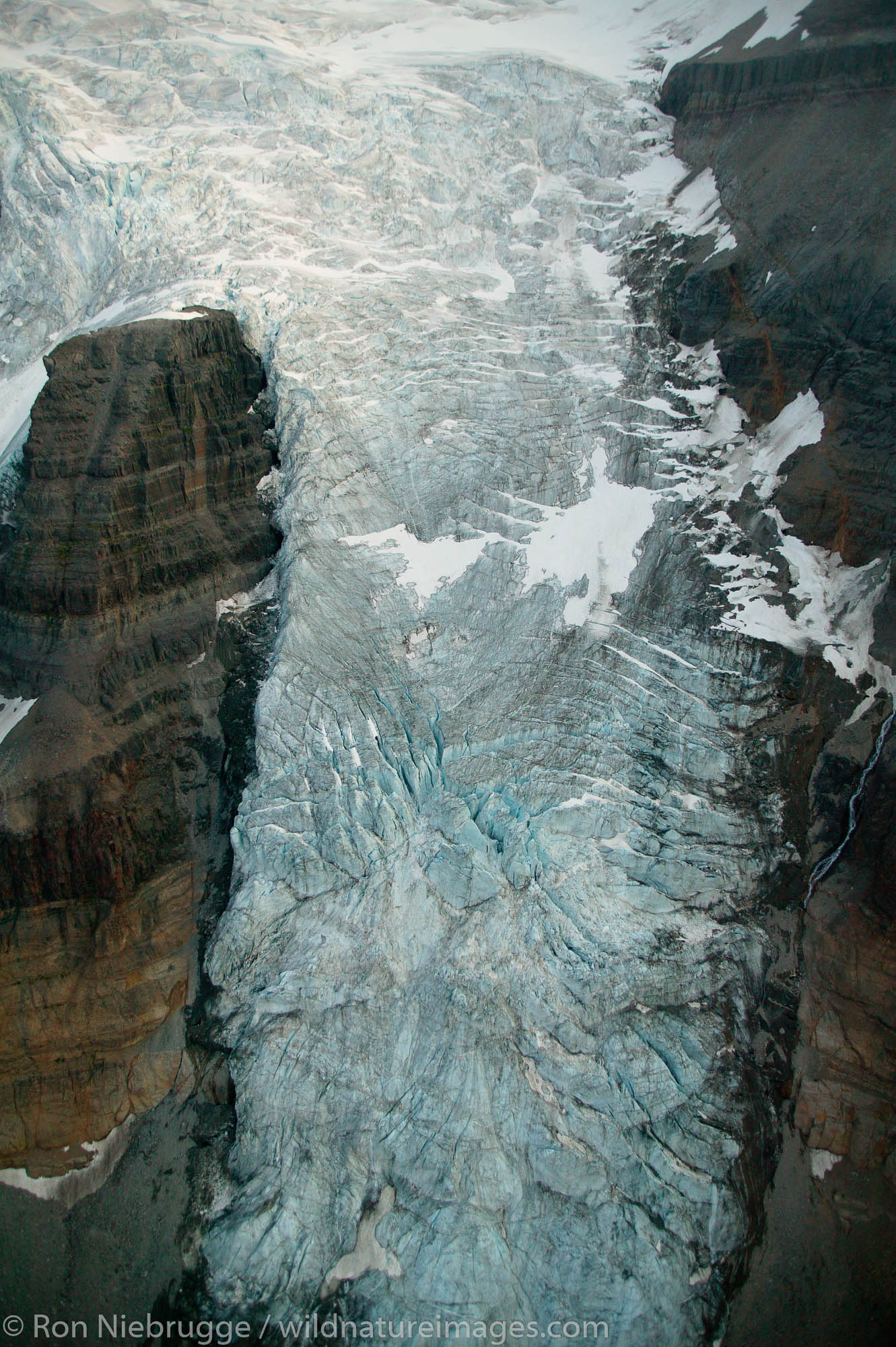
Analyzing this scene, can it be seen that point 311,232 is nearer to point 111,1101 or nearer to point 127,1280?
point 111,1101

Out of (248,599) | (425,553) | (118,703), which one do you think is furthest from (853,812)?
(118,703)

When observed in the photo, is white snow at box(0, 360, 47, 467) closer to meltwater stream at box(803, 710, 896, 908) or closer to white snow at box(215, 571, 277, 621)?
white snow at box(215, 571, 277, 621)

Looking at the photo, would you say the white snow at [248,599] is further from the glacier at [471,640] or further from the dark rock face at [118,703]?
the glacier at [471,640]

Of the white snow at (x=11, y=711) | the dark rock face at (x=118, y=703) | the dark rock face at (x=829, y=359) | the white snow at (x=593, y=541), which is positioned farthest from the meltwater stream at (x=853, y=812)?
the white snow at (x=11, y=711)

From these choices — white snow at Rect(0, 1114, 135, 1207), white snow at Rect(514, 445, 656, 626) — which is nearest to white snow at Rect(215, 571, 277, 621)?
white snow at Rect(514, 445, 656, 626)

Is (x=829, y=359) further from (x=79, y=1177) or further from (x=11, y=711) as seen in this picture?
(x=79, y=1177)

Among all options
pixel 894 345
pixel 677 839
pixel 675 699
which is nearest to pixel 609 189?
pixel 894 345
